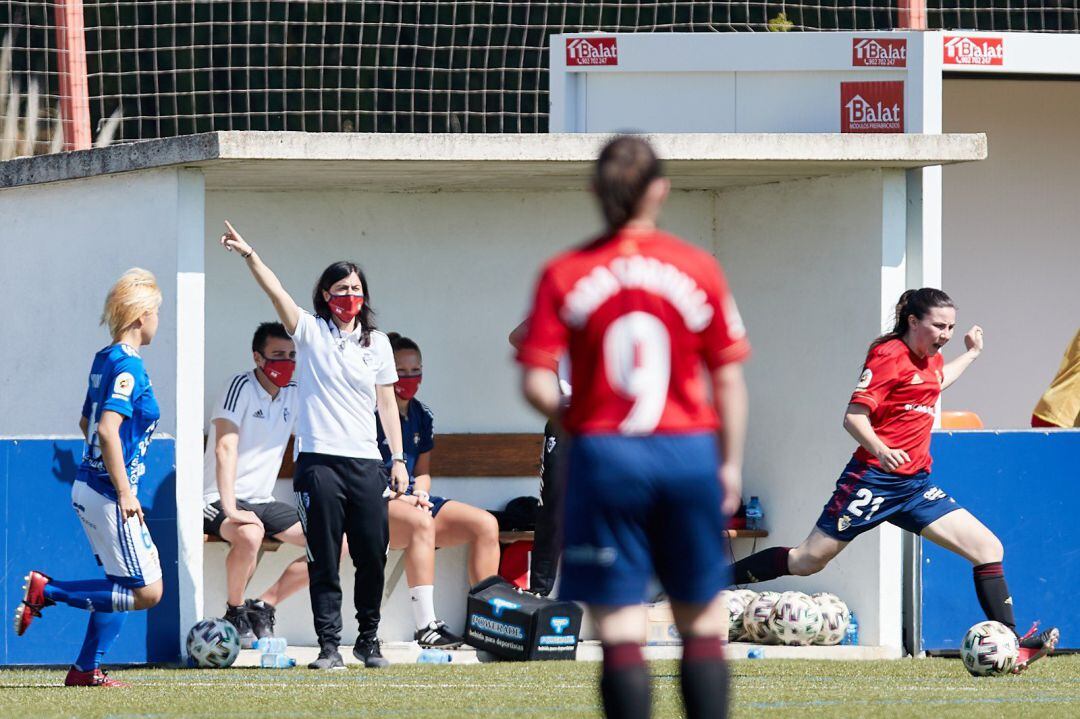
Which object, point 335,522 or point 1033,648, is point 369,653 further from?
point 1033,648

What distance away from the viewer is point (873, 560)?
10086 millimetres

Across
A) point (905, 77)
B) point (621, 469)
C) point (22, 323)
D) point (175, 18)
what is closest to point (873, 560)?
point (905, 77)

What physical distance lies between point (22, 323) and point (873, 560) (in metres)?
4.56

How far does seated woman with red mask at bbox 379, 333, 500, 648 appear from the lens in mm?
9773

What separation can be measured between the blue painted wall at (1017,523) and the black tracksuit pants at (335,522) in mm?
2841

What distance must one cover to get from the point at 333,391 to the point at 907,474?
2.51m

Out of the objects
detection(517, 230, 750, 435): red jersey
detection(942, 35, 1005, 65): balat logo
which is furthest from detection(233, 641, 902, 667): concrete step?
detection(517, 230, 750, 435): red jersey

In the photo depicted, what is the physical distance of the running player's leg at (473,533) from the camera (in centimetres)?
1005

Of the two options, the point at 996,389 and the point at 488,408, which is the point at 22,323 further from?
the point at 996,389

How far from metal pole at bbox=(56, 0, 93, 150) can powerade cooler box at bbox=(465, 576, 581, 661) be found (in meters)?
5.46

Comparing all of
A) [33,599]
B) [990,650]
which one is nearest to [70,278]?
[33,599]

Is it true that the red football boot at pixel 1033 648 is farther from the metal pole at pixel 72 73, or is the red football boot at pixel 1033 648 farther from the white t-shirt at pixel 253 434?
the metal pole at pixel 72 73

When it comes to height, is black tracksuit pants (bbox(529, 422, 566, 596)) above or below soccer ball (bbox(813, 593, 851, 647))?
above

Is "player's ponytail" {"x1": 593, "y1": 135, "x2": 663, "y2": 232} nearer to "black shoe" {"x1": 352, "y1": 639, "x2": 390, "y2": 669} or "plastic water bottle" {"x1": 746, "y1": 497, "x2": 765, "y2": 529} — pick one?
"black shoe" {"x1": 352, "y1": 639, "x2": 390, "y2": 669}
